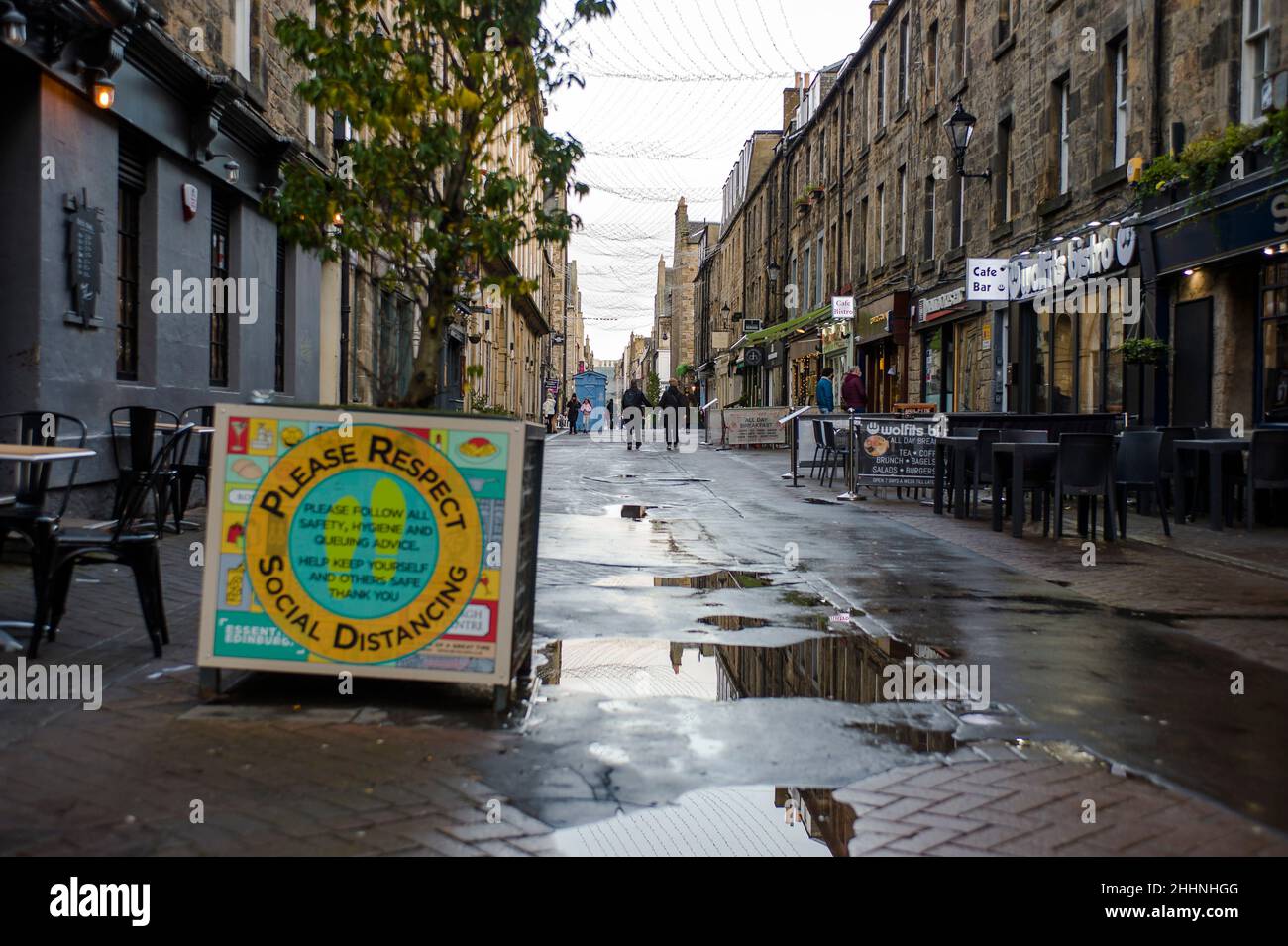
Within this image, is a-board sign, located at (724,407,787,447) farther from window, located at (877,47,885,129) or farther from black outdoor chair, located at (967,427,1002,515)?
black outdoor chair, located at (967,427,1002,515)

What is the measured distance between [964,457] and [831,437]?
4.85 m

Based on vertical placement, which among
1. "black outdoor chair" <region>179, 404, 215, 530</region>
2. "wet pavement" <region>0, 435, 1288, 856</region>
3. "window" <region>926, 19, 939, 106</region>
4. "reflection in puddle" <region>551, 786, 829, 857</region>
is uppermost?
"window" <region>926, 19, 939, 106</region>

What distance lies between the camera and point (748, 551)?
9.81 m

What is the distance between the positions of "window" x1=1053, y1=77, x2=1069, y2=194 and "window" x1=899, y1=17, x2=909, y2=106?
911 centimetres

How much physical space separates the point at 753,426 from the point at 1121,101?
15587mm

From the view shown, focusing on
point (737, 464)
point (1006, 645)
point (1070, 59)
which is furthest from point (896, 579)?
point (737, 464)

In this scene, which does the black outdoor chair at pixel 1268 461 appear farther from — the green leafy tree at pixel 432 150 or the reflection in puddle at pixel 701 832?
the reflection in puddle at pixel 701 832

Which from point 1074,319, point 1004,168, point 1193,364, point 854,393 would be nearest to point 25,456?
point 1193,364

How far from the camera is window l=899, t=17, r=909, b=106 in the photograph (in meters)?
27.7

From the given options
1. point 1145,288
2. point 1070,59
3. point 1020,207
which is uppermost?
point 1070,59

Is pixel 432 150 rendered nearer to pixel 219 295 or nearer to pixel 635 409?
pixel 219 295

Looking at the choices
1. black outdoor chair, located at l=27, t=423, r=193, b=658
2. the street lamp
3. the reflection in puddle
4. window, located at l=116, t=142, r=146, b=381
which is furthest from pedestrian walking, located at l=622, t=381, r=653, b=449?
the reflection in puddle

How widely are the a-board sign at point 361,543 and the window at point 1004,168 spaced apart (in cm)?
1858

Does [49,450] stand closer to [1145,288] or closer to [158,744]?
[158,744]
